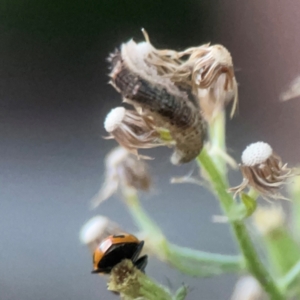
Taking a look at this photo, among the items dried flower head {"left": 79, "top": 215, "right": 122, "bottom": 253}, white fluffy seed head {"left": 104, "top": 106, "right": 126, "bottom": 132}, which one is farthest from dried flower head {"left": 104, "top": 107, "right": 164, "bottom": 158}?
dried flower head {"left": 79, "top": 215, "right": 122, "bottom": 253}

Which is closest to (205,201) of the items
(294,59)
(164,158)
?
(164,158)

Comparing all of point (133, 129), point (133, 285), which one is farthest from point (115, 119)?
point (133, 285)

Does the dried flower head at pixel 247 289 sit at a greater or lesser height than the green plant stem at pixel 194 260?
lesser

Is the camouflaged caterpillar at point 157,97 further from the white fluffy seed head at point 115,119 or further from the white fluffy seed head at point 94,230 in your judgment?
the white fluffy seed head at point 94,230

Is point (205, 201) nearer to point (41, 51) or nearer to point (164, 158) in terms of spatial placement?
point (164, 158)

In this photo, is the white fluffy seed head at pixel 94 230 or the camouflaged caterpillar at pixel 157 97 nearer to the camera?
the camouflaged caterpillar at pixel 157 97

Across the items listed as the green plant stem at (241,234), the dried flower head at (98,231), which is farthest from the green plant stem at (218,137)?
the dried flower head at (98,231)

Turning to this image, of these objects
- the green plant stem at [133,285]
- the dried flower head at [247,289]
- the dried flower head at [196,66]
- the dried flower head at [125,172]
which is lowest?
the dried flower head at [247,289]
